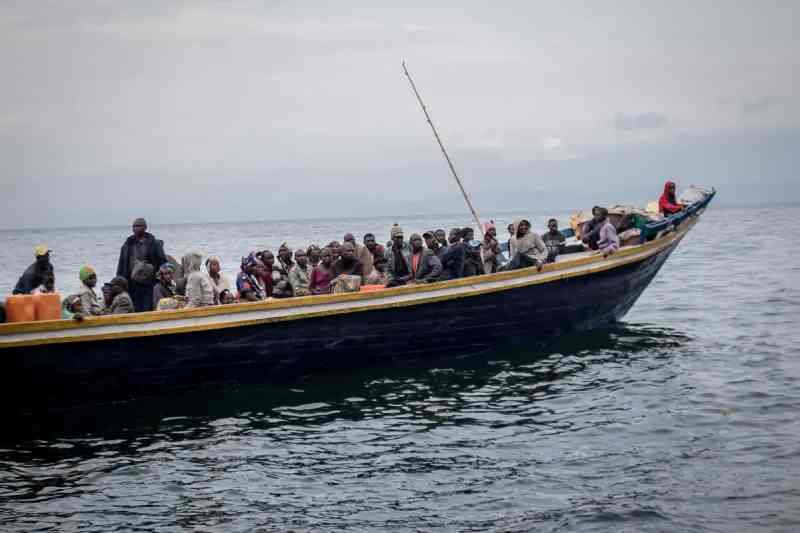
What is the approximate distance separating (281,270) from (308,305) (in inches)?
80.1

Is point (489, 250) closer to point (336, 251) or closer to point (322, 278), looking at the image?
point (336, 251)

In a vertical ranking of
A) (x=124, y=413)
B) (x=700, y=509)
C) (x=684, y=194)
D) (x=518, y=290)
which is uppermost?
(x=684, y=194)

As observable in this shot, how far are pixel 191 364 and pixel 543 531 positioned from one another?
5371 mm

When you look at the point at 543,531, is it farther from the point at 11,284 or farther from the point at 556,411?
the point at 11,284

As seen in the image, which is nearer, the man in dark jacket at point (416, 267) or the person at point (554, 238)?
the man in dark jacket at point (416, 267)

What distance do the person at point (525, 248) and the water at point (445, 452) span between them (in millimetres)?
1546

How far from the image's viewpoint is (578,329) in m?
15.1

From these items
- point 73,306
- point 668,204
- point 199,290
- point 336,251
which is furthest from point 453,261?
point 668,204

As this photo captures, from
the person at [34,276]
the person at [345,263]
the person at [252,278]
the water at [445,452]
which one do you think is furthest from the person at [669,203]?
the person at [34,276]

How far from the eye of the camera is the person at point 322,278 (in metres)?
12.6

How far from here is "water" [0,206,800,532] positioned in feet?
27.1

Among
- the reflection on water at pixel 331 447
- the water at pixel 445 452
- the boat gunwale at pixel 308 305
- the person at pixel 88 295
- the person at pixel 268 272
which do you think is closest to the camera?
the water at pixel 445 452

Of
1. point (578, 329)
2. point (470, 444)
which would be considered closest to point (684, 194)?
point (578, 329)

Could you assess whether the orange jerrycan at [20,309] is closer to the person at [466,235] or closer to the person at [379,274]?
the person at [379,274]
